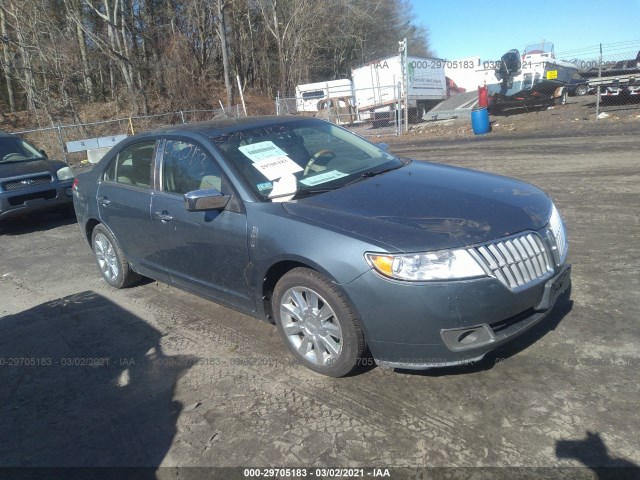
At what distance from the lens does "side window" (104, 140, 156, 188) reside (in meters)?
4.60

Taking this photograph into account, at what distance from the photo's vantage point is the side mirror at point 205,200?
3.54 m

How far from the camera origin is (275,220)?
338 centimetres

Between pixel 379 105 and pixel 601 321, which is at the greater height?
pixel 379 105

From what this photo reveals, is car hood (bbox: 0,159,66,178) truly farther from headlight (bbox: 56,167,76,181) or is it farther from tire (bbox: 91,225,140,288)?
tire (bbox: 91,225,140,288)

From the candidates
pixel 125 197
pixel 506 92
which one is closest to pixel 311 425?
pixel 125 197

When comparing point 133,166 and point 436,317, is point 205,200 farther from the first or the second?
point 436,317

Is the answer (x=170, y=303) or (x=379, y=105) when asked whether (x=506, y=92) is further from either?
(x=170, y=303)

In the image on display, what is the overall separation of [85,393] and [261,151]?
2.14 m

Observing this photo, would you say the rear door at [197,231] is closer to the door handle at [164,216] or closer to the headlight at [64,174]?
the door handle at [164,216]

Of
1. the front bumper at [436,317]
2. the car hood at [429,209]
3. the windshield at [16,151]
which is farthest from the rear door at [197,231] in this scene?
the windshield at [16,151]

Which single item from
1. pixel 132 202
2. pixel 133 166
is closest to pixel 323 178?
pixel 132 202

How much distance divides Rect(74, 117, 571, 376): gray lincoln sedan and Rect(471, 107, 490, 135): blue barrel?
13.1m

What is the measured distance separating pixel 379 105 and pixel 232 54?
15670 millimetres

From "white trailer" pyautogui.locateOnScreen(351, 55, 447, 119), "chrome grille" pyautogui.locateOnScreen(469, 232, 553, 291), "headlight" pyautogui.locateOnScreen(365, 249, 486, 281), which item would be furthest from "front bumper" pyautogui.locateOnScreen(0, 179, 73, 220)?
"white trailer" pyautogui.locateOnScreen(351, 55, 447, 119)
